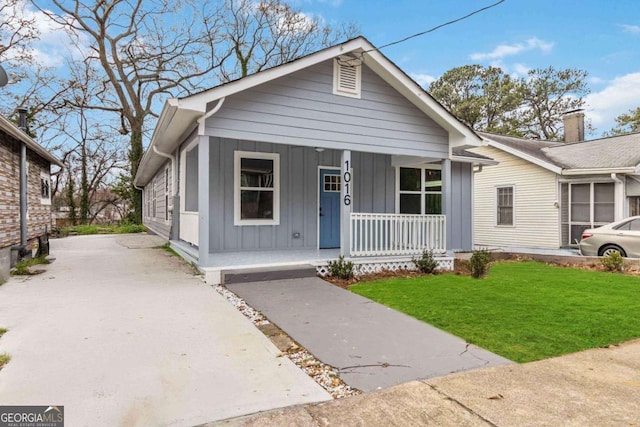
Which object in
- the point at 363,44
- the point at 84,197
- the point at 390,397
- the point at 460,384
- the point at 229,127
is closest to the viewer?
the point at 390,397

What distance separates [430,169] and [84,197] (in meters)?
22.8

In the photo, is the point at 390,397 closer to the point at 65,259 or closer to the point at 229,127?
the point at 229,127

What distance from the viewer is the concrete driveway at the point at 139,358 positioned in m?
2.31

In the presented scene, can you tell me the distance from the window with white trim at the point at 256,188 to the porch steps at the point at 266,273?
2.08 metres

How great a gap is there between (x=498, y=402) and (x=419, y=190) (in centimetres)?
783

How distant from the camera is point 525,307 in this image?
188 inches

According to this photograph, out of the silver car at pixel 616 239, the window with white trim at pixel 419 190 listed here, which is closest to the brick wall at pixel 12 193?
the window with white trim at pixel 419 190

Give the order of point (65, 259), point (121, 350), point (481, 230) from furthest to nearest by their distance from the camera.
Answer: point (481, 230), point (65, 259), point (121, 350)

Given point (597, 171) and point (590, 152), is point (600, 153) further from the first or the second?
point (597, 171)

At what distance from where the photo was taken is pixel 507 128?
82.0 feet

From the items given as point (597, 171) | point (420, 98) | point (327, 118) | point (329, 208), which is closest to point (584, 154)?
point (597, 171)

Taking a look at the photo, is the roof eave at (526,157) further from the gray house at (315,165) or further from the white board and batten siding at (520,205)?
the gray house at (315,165)

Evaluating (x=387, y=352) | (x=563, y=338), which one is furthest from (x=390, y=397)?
(x=563, y=338)

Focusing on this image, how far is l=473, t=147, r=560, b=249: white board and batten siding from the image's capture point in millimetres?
11531
